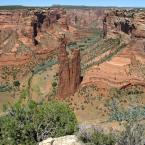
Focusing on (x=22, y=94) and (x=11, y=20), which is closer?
(x=22, y=94)

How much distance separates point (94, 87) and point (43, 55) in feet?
159

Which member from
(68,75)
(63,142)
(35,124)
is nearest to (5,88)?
(68,75)

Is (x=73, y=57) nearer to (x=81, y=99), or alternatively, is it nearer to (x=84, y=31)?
(x=81, y=99)

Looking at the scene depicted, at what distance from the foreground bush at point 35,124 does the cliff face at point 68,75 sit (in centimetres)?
2918

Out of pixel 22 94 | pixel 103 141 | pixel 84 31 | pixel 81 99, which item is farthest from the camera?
pixel 84 31

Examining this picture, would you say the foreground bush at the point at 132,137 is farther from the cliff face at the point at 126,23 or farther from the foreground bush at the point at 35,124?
the cliff face at the point at 126,23

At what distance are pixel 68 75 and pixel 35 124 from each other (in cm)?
3178

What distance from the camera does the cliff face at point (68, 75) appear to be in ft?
222

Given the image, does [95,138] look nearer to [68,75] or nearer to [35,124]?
[35,124]

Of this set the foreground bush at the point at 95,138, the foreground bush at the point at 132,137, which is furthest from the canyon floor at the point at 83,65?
the foreground bush at the point at 132,137

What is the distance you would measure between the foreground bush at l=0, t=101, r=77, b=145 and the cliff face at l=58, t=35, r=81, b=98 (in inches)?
1149

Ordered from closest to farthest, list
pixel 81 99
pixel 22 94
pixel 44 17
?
1. pixel 81 99
2. pixel 22 94
3. pixel 44 17

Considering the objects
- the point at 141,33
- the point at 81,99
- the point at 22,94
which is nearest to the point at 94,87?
the point at 81,99

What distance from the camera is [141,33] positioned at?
6969 centimetres
